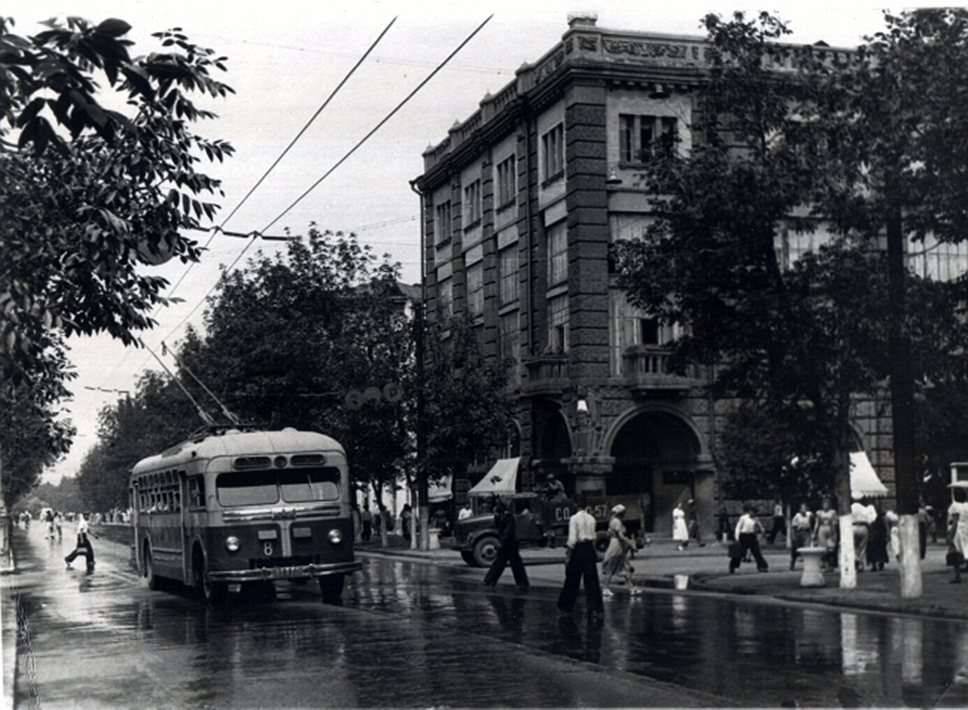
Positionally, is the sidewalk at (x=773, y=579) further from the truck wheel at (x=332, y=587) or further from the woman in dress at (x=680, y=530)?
the truck wheel at (x=332, y=587)

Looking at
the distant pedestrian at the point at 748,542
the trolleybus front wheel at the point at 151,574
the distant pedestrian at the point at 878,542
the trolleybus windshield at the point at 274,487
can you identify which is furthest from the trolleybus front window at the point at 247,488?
the distant pedestrian at the point at 878,542

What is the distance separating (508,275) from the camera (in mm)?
47594

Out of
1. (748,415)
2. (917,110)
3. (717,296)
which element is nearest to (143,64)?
(917,110)

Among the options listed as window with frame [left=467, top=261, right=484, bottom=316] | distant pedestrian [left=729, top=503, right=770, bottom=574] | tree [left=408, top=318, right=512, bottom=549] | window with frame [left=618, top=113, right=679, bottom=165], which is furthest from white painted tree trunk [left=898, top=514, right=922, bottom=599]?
window with frame [left=467, top=261, right=484, bottom=316]

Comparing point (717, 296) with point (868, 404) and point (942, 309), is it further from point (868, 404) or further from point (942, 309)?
point (868, 404)

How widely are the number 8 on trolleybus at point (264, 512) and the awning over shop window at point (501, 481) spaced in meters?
20.6

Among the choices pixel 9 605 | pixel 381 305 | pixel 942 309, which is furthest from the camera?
pixel 381 305

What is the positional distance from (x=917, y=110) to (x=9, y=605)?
720 inches

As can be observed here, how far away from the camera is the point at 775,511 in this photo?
145 feet

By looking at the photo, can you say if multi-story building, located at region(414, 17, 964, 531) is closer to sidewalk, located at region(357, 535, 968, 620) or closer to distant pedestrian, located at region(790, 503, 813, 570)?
sidewalk, located at region(357, 535, 968, 620)

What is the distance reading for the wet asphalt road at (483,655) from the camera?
12.4 meters

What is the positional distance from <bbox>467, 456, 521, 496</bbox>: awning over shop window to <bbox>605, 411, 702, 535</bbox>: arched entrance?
322 centimetres

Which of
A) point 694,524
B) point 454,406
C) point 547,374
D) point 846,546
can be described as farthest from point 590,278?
point 846,546

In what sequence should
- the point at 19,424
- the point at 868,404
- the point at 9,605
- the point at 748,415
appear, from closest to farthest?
1. the point at 19,424
2. the point at 9,605
3. the point at 748,415
4. the point at 868,404
